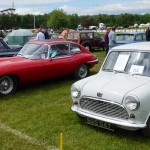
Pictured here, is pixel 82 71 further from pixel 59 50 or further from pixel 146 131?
pixel 146 131

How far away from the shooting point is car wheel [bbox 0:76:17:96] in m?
8.09

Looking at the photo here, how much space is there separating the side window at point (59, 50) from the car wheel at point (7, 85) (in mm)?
1557

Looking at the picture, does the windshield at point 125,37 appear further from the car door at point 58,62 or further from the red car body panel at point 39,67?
the car door at point 58,62

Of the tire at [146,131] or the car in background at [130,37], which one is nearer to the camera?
the tire at [146,131]

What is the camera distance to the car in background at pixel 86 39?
20328 millimetres

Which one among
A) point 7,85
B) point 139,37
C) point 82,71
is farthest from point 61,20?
point 7,85

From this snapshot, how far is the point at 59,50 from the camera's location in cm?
966

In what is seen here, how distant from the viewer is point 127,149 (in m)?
4.88

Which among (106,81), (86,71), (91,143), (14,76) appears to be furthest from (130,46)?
(86,71)

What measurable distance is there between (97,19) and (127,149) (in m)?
129

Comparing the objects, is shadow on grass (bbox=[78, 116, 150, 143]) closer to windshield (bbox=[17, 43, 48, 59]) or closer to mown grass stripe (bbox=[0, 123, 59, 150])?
mown grass stripe (bbox=[0, 123, 59, 150])

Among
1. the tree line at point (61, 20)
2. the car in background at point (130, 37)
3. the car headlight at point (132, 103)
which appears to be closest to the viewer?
the car headlight at point (132, 103)

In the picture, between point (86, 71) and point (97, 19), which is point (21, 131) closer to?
point (86, 71)

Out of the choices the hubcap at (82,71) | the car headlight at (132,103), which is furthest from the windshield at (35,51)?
the car headlight at (132,103)
